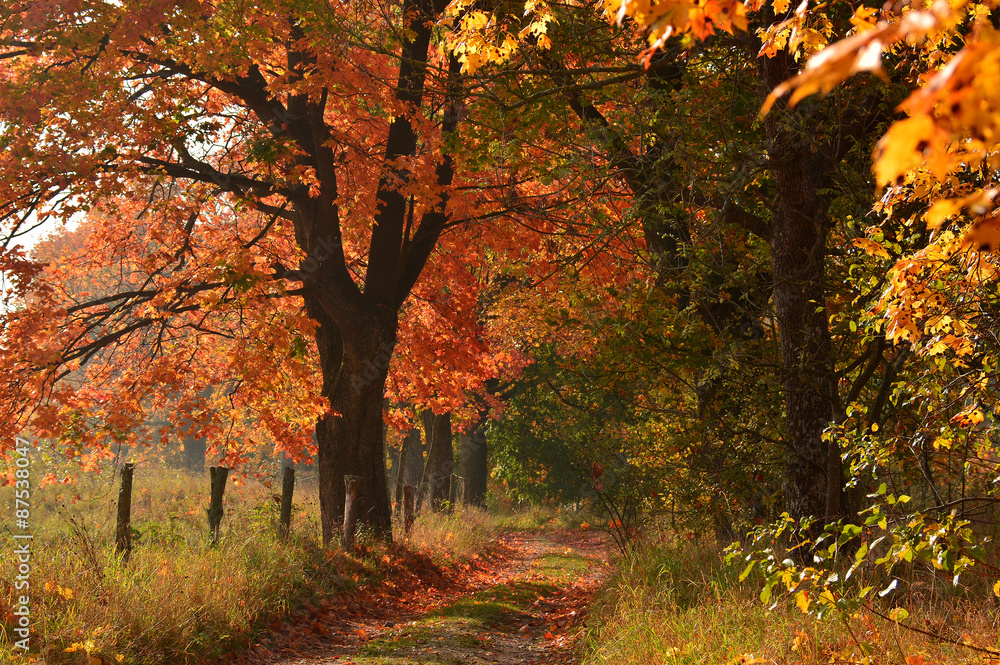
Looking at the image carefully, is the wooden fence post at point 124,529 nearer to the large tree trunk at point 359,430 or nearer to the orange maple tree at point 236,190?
the orange maple tree at point 236,190

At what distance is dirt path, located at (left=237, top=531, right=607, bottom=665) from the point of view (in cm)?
682

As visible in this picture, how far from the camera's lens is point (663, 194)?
837 cm

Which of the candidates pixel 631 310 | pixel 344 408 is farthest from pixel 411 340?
pixel 631 310

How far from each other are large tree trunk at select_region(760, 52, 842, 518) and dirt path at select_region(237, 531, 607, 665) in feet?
9.01

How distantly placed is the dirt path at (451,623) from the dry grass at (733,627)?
81cm

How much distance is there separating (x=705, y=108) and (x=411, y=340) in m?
7.56

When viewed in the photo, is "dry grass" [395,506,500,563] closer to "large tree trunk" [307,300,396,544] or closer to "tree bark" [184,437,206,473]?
"large tree trunk" [307,300,396,544]

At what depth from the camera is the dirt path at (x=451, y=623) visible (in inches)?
269

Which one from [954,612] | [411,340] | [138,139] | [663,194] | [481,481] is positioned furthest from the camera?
[481,481]

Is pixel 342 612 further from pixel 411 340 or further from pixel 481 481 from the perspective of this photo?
pixel 481 481

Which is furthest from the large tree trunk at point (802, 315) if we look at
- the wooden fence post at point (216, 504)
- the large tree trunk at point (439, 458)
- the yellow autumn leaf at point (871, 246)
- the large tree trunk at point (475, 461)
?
the large tree trunk at point (475, 461)

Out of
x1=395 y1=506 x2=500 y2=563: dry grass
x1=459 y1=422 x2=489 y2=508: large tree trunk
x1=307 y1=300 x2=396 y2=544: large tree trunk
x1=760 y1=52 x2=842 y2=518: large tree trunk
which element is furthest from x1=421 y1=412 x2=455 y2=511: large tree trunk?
x1=760 y1=52 x2=842 y2=518: large tree trunk

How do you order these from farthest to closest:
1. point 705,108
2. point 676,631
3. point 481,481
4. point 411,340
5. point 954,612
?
point 481,481 → point 411,340 → point 705,108 → point 676,631 → point 954,612

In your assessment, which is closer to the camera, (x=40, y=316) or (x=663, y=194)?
(x=663, y=194)
